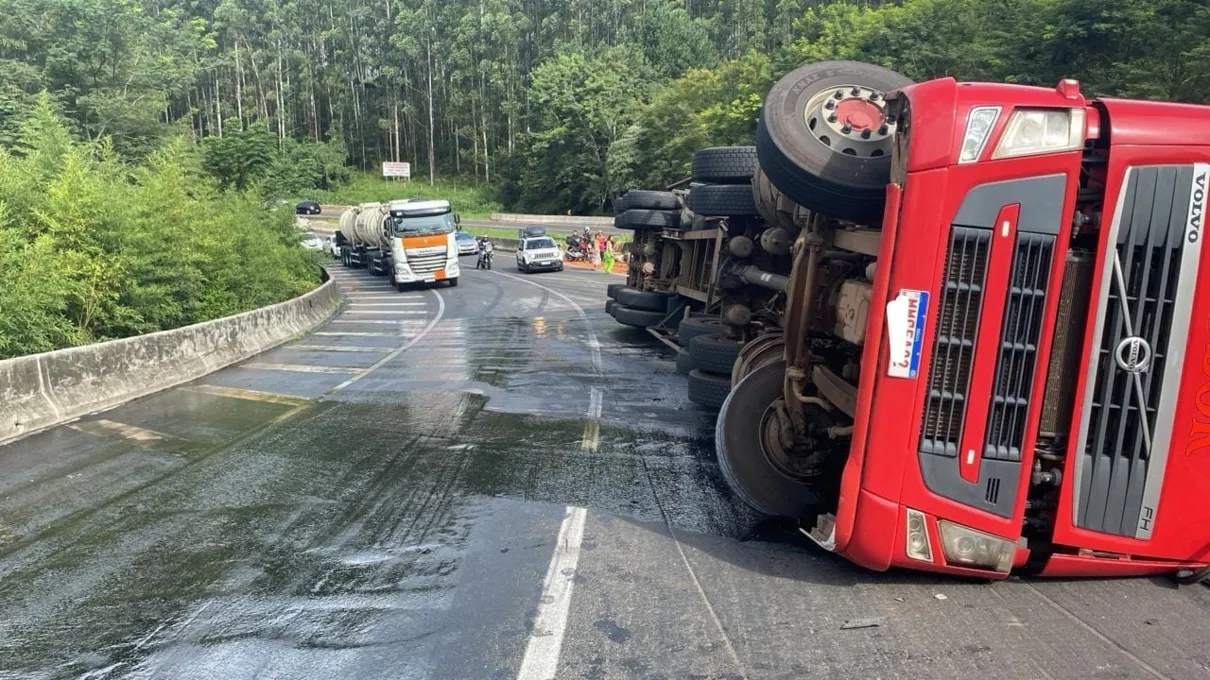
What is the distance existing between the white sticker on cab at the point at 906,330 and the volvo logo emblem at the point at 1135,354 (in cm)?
96

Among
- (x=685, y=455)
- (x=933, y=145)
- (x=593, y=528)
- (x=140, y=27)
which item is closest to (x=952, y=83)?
(x=933, y=145)

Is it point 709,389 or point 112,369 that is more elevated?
point 709,389

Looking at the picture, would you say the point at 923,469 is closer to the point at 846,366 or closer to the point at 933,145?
the point at 846,366

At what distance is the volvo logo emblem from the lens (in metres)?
4.05

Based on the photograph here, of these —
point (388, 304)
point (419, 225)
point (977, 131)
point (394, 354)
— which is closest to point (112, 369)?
point (394, 354)

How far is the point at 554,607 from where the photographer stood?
439 centimetres

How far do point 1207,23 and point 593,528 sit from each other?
20.3 m

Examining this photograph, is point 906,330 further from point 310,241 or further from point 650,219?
point 310,241

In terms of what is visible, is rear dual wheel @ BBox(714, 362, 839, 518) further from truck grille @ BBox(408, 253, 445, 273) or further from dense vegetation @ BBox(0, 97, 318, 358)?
truck grille @ BBox(408, 253, 445, 273)

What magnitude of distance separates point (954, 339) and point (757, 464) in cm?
182

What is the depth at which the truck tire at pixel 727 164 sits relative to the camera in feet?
31.3

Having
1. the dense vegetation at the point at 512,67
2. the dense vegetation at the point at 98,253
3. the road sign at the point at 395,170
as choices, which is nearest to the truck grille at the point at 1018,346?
→ the dense vegetation at the point at 98,253

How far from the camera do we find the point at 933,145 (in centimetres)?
405

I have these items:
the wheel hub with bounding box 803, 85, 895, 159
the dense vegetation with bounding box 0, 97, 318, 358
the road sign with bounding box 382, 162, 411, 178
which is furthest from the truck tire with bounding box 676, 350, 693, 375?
the road sign with bounding box 382, 162, 411, 178
